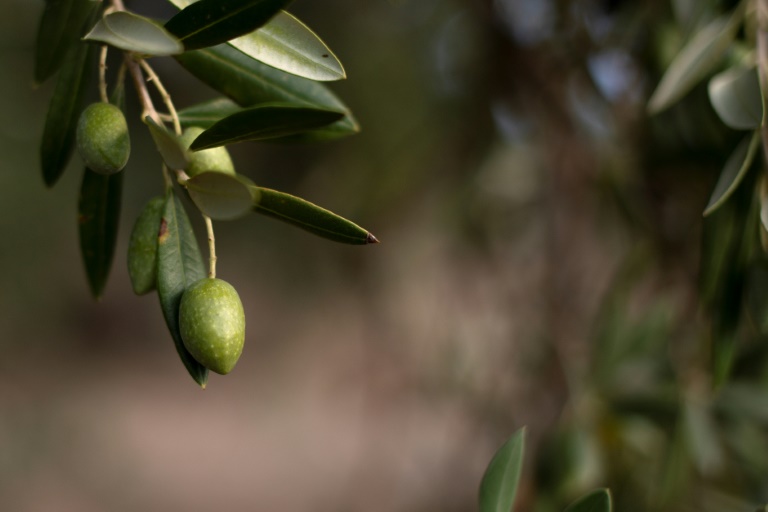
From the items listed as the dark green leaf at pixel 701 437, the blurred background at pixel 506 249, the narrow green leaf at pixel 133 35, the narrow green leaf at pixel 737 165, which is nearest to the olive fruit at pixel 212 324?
the narrow green leaf at pixel 133 35

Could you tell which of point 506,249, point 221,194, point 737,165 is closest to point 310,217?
point 221,194

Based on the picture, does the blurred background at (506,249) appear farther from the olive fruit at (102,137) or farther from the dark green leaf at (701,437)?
the olive fruit at (102,137)

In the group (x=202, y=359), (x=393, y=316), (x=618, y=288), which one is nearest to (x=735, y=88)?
(x=202, y=359)

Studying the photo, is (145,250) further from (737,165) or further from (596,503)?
(737,165)

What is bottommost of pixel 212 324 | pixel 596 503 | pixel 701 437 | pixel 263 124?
pixel 701 437

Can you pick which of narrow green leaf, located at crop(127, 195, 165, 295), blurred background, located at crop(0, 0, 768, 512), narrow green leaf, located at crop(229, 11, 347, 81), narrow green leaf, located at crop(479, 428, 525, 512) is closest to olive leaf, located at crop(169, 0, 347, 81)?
narrow green leaf, located at crop(229, 11, 347, 81)
